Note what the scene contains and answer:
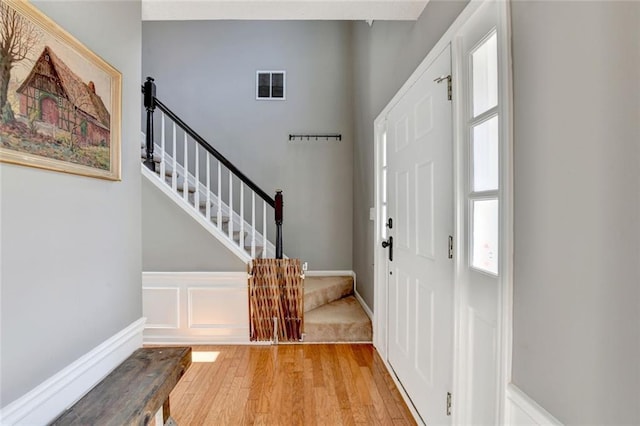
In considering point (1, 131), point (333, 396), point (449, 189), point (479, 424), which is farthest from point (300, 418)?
point (1, 131)

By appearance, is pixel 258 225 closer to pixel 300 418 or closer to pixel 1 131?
pixel 300 418

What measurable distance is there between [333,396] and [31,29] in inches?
93.9

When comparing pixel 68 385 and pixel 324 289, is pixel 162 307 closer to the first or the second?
pixel 324 289

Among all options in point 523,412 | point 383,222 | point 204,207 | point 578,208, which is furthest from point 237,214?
point 578,208

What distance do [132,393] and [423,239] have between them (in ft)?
5.03

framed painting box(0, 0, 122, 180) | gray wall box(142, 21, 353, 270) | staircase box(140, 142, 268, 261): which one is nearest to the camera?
framed painting box(0, 0, 122, 180)

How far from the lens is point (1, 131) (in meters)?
0.84

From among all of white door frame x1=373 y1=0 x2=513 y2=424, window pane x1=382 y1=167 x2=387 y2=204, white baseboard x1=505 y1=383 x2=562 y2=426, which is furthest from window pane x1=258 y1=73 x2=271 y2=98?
white baseboard x1=505 y1=383 x2=562 y2=426

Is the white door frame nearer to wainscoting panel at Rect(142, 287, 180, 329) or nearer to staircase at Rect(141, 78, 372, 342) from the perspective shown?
staircase at Rect(141, 78, 372, 342)

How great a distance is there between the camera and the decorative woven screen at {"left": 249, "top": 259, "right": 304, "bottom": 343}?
3037 mm

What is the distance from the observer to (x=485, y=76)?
128cm

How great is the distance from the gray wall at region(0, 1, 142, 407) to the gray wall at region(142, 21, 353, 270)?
9.38 ft

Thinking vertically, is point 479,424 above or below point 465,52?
below

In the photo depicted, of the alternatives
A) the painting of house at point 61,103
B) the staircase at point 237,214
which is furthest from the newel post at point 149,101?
the painting of house at point 61,103
